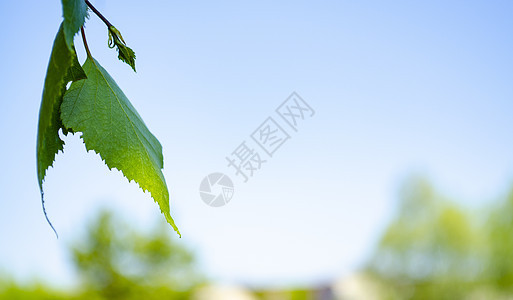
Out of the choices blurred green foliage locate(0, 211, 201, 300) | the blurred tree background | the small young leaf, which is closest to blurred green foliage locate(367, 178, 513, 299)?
the blurred tree background

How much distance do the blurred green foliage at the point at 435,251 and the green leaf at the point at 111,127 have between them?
12.9m

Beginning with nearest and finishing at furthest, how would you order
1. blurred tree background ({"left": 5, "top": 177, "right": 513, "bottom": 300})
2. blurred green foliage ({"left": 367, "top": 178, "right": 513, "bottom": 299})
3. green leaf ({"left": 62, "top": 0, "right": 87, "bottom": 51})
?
green leaf ({"left": 62, "top": 0, "right": 87, "bottom": 51}) < blurred tree background ({"left": 5, "top": 177, "right": 513, "bottom": 300}) < blurred green foliage ({"left": 367, "top": 178, "right": 513, "bottom": 299})

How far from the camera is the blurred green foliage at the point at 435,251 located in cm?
1257

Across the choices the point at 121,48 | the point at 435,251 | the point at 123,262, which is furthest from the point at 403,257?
the point at 121,48

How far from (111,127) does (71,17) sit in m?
0.10

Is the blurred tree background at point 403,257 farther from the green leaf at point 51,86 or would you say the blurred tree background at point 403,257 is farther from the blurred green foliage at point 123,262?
the green leaf at point 51,86

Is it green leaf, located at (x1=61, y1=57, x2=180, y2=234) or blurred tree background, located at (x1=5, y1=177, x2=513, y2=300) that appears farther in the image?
blurred tree background, located at (x1=5, y1=177, x2=513, y2=300)

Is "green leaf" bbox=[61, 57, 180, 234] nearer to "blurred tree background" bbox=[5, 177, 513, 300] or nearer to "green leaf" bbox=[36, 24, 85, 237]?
"green leaf" bbox=[36, 24, 85, 237]

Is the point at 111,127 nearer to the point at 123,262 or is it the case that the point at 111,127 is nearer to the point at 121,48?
the point at 121,48

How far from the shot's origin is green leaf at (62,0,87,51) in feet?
1.16

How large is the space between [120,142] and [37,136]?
8 cm

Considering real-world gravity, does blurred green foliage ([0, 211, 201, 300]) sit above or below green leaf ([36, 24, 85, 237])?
above

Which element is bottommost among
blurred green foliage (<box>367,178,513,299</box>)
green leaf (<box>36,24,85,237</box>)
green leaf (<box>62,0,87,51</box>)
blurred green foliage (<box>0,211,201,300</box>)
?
green leaf (<box>36,24,85,237</box>)

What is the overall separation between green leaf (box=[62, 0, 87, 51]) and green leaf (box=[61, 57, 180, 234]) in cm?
6
